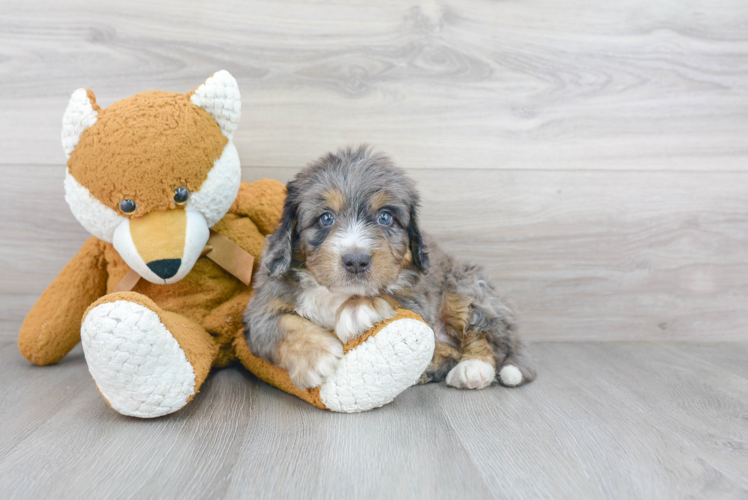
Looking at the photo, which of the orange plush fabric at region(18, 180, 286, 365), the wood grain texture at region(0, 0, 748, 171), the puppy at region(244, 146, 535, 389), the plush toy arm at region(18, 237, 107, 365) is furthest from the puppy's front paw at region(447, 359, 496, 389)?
the plush toy arm at region(18, 237, 107, 365)

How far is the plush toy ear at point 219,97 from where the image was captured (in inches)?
81.4

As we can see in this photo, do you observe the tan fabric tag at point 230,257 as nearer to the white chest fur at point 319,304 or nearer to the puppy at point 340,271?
the puppy at point 340,271

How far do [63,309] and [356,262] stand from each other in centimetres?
147

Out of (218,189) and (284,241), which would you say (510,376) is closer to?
(284,241)

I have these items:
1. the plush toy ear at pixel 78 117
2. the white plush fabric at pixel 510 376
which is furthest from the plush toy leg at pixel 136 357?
the white plush fabric at pixel 510 376

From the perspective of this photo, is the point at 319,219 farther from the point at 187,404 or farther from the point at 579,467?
the point at 579,467

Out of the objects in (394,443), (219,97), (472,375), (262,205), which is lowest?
(472,375)

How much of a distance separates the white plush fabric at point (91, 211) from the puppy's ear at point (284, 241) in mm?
604

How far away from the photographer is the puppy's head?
5.83 feet

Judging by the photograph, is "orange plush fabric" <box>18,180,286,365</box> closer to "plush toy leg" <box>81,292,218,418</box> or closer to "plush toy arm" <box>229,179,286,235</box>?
"plush toy arm" <box>229,179,286,235</box>

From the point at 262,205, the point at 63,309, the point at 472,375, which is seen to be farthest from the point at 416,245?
the point at 63,309

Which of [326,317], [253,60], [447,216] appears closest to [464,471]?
[326,317]

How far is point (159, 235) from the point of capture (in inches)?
76.5

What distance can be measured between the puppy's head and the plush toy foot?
0.18m
